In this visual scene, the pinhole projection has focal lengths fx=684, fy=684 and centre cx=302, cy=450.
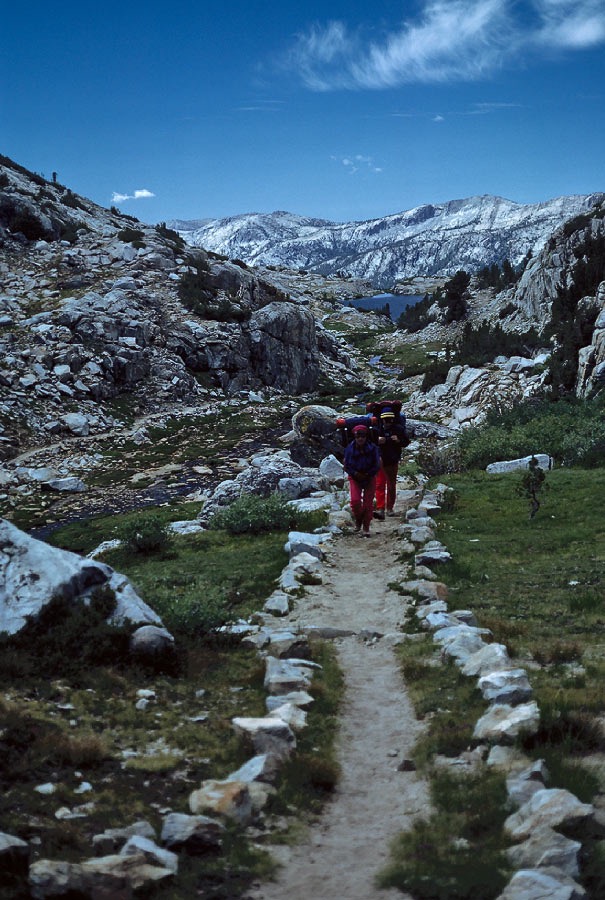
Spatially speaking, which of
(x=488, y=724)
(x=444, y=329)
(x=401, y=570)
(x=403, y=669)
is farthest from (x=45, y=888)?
(x=444, y=329)

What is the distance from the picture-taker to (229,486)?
23.4 m

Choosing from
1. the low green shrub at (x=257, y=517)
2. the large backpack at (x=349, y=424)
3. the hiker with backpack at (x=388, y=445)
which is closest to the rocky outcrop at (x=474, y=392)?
the hiker with backpack at (x=388, y=445)

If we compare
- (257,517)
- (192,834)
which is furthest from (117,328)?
(192,834)

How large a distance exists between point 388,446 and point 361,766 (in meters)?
11.9

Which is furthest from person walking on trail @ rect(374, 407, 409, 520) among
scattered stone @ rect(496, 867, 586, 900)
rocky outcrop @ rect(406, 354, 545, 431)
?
rocky outcrop @ rect(406, 354, 545, 431)

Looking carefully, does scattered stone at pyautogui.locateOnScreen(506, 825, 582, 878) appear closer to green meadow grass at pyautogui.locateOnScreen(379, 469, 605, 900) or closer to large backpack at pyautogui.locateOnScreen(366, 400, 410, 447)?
green meadow grass at pyautogui.locateOnScreen(379, 469, 605, 900)

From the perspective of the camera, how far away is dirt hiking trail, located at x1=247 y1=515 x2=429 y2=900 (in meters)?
4.62

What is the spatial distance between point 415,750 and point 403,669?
2098mm

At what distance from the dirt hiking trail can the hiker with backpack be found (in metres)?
5.38

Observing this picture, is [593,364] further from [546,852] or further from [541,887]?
[541,887]

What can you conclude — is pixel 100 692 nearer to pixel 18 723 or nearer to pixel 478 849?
pixel 18 723

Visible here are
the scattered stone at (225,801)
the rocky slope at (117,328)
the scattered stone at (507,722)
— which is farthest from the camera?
the rocky slope at (117,328)

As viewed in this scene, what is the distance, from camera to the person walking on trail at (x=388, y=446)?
58.5 ft

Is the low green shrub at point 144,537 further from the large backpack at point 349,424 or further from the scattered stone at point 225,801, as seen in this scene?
the scattered stone at point 225,801
